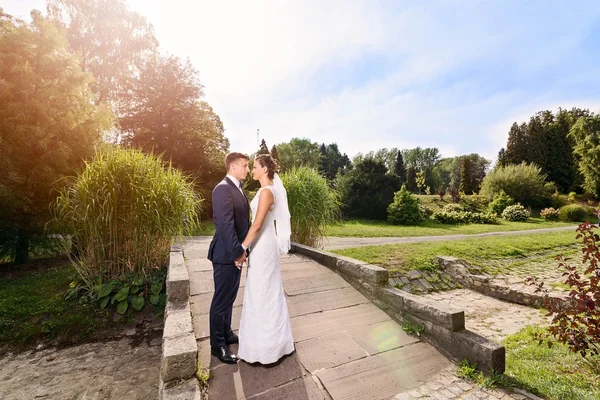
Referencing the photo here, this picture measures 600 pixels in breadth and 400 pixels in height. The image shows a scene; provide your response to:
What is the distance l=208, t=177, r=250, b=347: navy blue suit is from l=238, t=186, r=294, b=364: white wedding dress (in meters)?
0.20

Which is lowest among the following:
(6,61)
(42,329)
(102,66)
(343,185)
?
(42,329)

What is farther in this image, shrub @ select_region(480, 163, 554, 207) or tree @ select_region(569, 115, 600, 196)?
tree @ select_region(569, 115, 600, 196)

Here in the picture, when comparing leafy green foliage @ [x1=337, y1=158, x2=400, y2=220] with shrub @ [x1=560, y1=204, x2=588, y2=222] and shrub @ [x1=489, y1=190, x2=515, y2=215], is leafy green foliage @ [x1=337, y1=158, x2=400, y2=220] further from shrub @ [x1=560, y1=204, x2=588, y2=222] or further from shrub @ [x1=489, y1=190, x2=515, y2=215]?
shrub @ [x1=560, y1=204, x2=588, y2=222]

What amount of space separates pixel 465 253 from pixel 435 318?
23.6 feet

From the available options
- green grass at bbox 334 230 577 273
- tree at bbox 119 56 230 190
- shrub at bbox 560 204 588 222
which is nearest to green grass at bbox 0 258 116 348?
green grass at bbox 334 230 577 273

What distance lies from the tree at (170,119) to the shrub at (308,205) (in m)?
11.5

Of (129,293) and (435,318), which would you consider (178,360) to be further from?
(129,293)

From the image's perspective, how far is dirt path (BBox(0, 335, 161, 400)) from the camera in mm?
3408

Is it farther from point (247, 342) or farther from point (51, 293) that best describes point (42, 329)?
point (247, 342)

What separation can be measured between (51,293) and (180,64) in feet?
58.0

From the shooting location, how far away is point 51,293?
6078 millimetres

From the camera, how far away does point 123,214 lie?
16.9 feet

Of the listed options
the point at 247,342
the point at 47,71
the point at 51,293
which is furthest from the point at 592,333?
the point at 47,71

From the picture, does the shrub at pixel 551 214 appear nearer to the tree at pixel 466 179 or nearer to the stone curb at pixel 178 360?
the tree at pixel 466 179
